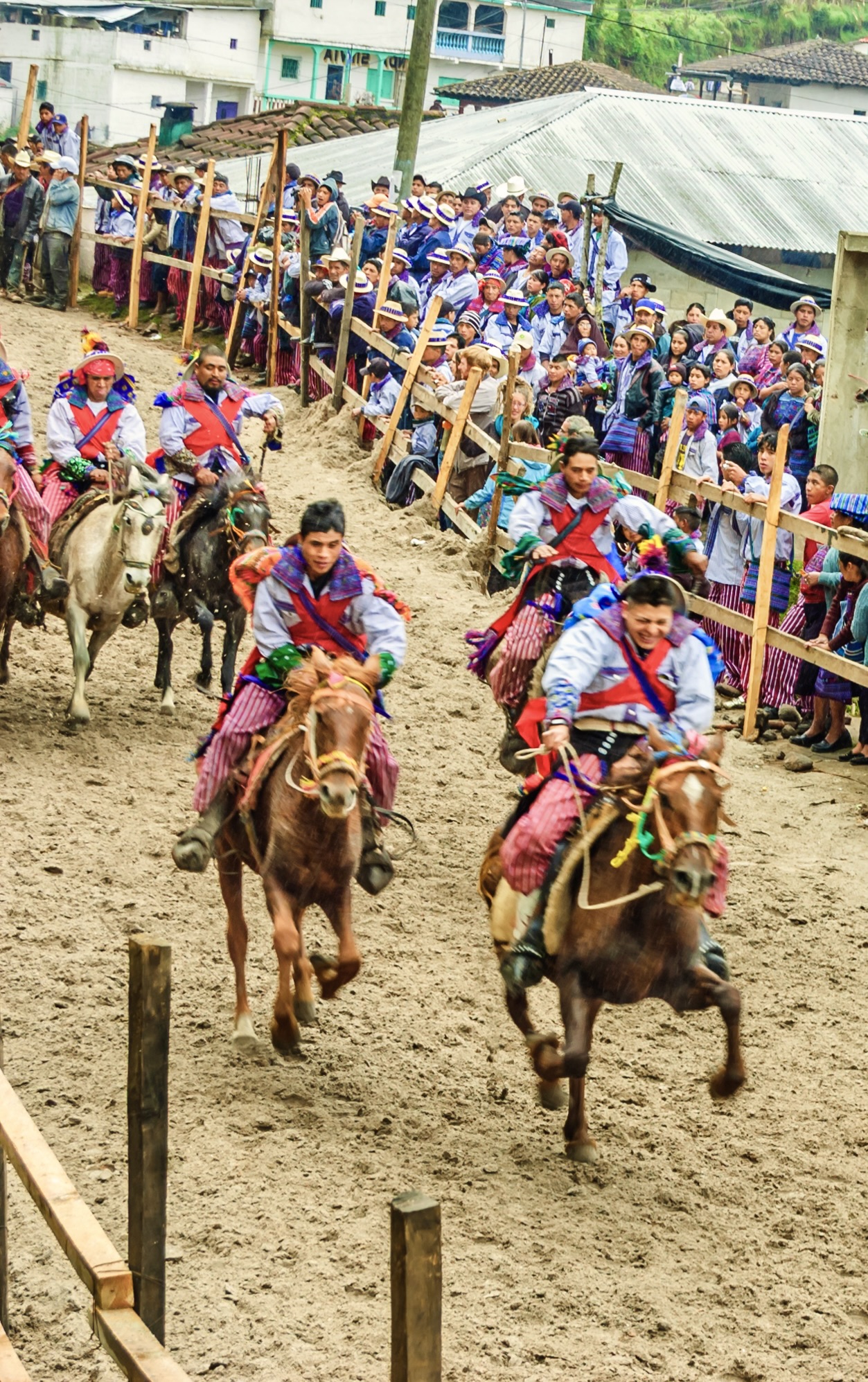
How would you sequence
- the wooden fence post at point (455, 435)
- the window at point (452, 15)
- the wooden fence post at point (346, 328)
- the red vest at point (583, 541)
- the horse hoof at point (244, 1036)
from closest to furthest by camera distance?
the horse hoof at point (244, 1036), the red vest at point (583, 541), the wooden fence post at point (455, 435), the wooden fence post at point (346, 328), the window at point (452, 15)

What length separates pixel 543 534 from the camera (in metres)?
9.50

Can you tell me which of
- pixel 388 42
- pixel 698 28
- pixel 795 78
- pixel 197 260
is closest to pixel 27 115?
pixel 197 260

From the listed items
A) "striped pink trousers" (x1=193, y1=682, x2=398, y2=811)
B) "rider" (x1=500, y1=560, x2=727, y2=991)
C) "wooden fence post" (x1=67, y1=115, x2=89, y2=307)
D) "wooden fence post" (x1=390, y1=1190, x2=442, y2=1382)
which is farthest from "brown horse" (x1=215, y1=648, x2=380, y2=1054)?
"wooden fence post" (x1=67, y1=115, x2=89, y2=307)

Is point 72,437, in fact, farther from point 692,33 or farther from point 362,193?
point 692,33

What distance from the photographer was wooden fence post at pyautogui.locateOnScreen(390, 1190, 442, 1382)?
Result: 10.5 feet

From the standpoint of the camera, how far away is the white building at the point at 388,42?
63.4 meters

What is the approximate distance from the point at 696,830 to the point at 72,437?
298 inches

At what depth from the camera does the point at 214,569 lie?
40.5ft

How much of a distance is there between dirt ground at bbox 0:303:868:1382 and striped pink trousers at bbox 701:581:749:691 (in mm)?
2266

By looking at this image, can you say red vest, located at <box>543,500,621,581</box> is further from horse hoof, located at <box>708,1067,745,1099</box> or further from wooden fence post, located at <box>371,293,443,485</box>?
wooden fence post, located at <box>371,293,443,485</box>

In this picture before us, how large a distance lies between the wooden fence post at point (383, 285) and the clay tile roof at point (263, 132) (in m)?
13.2

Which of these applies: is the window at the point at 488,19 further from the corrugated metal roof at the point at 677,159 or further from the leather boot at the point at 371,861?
the leather boot at the point at 371,861

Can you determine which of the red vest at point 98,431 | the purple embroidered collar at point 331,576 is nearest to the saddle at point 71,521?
the red vest at point 98,431

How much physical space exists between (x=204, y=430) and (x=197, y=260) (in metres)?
12.9
